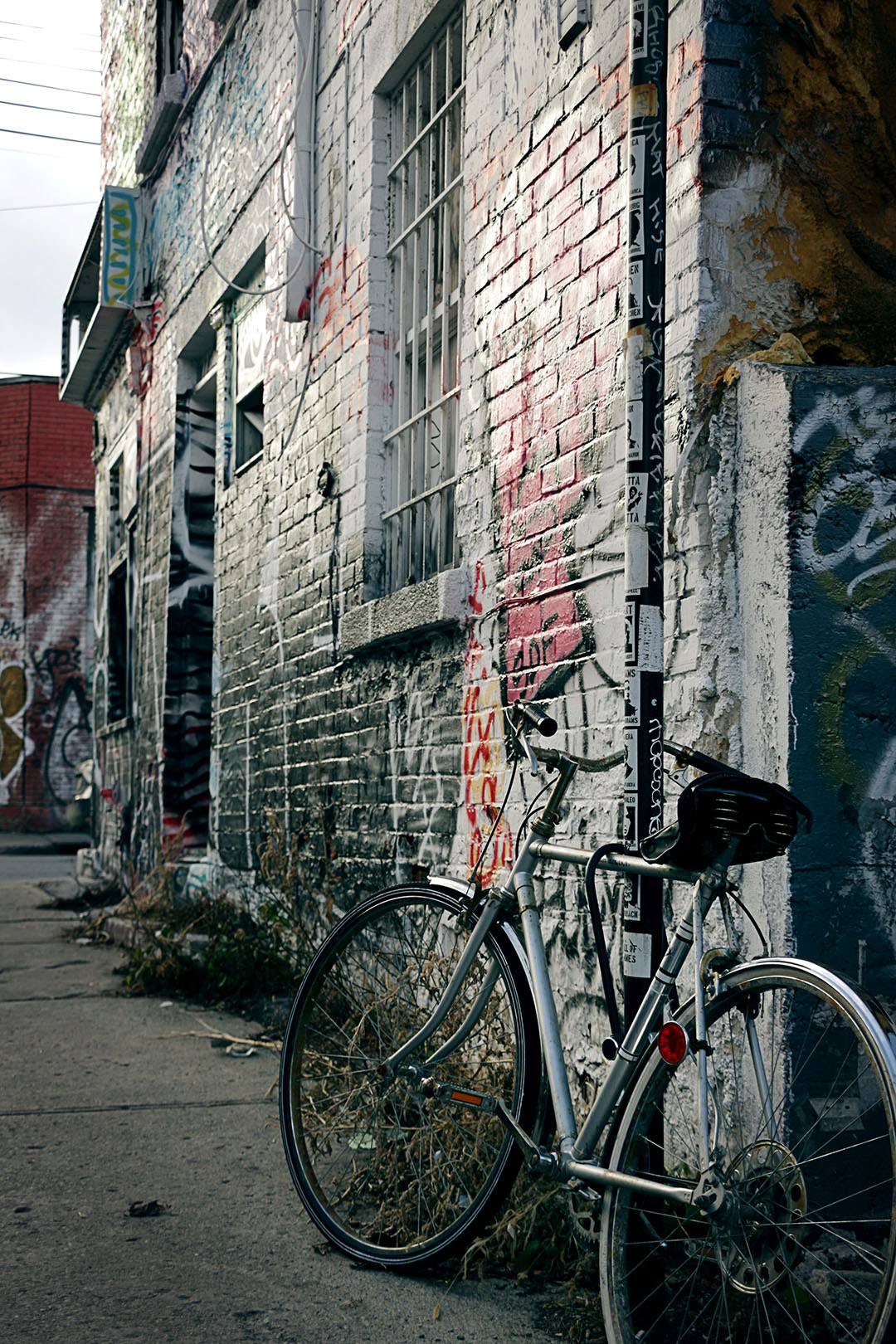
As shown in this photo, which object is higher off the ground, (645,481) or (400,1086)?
(645,481)

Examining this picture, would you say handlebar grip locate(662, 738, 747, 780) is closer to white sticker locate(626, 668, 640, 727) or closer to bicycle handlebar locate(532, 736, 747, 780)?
bicycle handlebar locate(532, 736, 747, 780)

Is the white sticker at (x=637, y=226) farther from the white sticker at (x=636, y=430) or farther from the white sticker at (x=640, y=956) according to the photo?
A: the white sticker at (x=640, y=956)

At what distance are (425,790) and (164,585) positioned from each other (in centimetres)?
544

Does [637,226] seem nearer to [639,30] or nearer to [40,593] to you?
[639,30]

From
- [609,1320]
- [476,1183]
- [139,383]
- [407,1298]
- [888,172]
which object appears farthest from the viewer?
[139,383]

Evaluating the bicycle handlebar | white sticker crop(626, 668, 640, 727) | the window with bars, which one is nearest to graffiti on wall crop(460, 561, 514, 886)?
the window with bars

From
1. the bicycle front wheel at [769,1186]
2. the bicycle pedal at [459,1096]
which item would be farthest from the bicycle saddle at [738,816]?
the bicycle pedal at [459,1096]

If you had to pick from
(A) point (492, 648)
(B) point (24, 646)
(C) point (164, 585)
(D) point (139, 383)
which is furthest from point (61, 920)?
(B) point (24, 646)

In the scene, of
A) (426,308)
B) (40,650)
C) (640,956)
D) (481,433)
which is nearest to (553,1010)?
(640,956)

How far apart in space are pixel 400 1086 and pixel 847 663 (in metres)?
1.39

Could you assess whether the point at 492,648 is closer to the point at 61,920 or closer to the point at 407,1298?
the point at 407,1298

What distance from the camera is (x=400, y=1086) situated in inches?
114

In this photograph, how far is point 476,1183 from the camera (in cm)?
286

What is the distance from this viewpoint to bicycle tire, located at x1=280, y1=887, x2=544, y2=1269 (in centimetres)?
274
